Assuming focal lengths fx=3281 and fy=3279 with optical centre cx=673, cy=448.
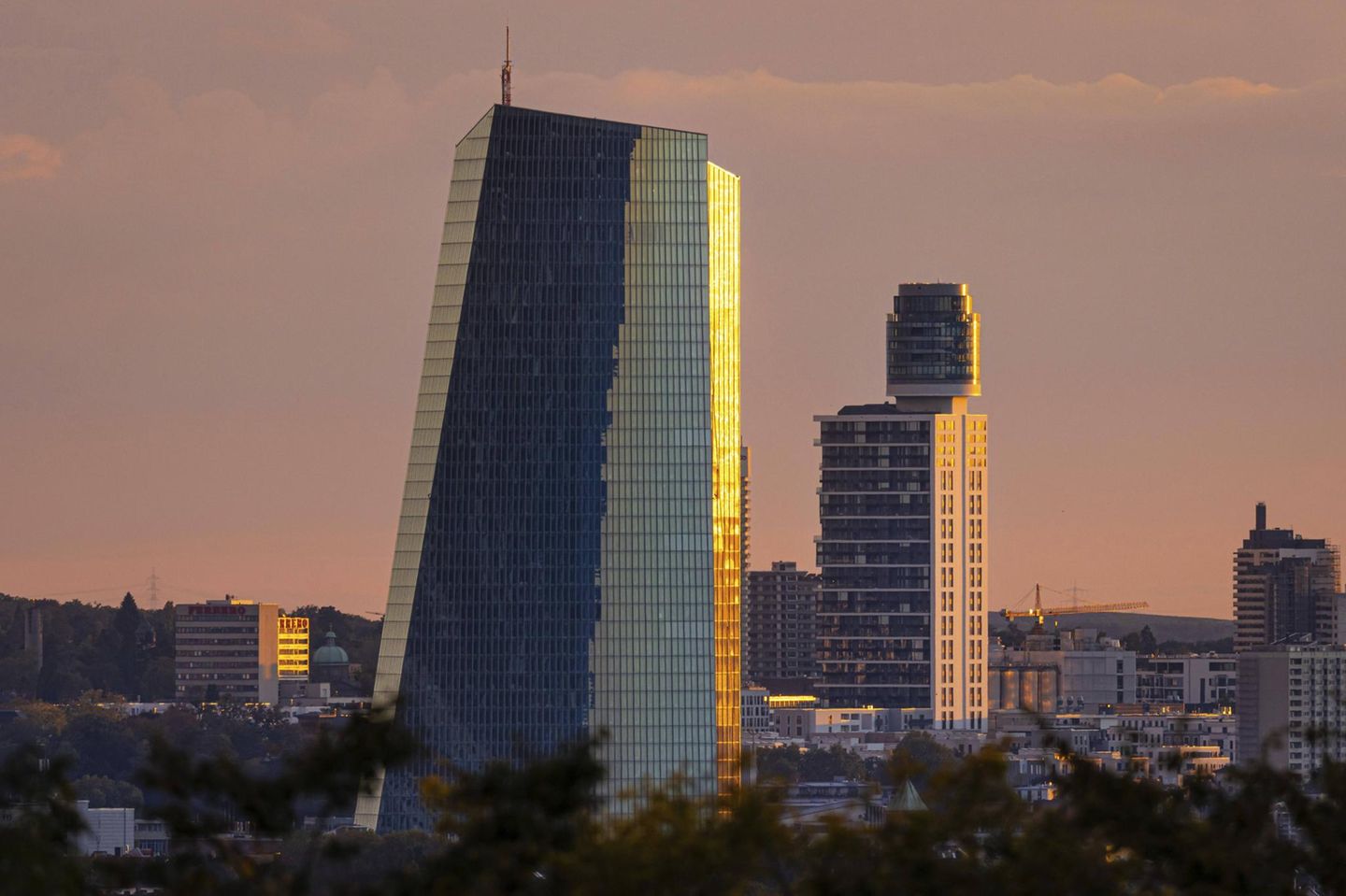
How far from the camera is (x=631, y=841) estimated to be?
5144 centimetres

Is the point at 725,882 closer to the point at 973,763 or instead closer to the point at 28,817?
the point at 973,763

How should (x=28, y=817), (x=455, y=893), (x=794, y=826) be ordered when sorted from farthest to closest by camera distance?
(x=794, y=826), (x=28, y=817), (x=455, y=893)

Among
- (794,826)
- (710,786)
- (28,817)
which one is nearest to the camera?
(28,817)

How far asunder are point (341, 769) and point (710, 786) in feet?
466

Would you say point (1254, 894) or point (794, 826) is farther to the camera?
point (794, 826)

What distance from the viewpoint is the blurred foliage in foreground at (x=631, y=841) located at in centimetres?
4953

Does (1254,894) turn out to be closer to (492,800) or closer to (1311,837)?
(1311,837)

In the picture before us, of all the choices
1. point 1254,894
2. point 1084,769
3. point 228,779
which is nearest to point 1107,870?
point 1254,894

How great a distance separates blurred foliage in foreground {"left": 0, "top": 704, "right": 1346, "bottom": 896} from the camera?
163 ft

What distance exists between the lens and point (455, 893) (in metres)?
48.8

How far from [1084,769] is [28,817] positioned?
65.3ft

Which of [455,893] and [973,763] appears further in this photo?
[973,763]

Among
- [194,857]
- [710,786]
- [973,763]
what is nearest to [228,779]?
[194,857]

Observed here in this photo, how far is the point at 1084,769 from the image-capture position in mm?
61500
